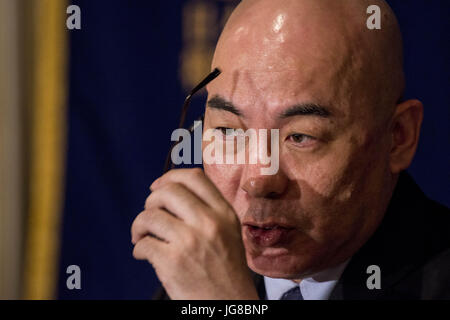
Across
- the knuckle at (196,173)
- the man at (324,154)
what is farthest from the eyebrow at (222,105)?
the knuckle at (196,173)

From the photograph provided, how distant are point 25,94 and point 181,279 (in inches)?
31.6

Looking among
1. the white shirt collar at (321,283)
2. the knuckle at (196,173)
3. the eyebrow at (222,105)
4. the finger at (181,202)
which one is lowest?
the white shirt collar at (321,283)

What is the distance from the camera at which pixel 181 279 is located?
68cm

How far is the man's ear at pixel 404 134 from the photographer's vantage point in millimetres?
843

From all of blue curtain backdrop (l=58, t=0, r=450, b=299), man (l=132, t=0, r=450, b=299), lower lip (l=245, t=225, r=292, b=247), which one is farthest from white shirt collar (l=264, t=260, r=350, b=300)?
blue curtain backdrop (l=58, t=0, r=450, b=299)

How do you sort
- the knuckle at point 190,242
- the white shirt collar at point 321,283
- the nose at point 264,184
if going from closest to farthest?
the knuckle at point 190,242, the nose at point 264,184, the white shirt collar at point 321,283

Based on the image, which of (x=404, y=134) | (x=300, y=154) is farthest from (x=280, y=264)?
(x=404, y=134)

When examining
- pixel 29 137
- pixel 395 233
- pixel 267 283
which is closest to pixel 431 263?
pixel 395 233

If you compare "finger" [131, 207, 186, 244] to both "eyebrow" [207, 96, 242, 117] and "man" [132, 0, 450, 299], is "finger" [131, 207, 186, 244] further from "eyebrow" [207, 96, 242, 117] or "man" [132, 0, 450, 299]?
"eyebrow" [207, 96, 242, 117]

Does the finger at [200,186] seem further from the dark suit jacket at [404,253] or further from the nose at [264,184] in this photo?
the dark suit jacket at [404,253]

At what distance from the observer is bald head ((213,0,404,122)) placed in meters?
0.77

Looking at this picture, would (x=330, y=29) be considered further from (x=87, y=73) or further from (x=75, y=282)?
(x=75, y=282)

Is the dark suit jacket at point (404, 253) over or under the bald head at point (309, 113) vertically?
under

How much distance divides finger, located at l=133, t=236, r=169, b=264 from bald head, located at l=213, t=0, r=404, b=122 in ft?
0.81
